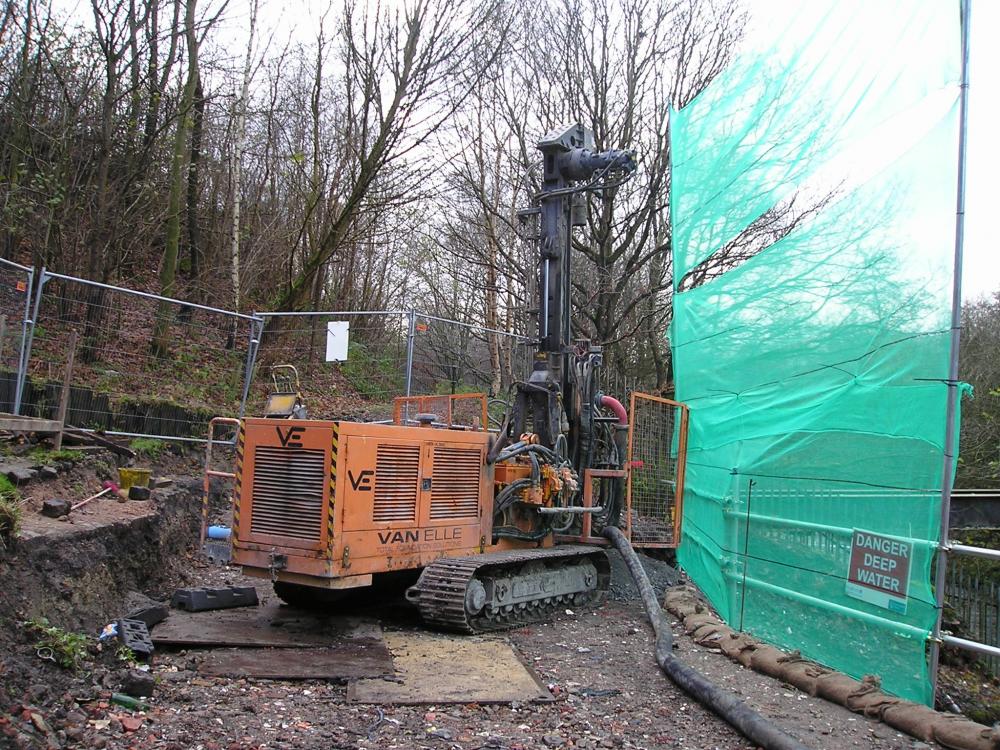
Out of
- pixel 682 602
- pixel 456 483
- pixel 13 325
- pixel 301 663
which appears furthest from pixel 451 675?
pixel 13 325

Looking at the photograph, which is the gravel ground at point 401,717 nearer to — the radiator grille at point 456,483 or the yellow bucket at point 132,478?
the radiator grille at point 456,483

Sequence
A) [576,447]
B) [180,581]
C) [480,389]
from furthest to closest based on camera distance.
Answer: [480,389], [576,447], [180,581]

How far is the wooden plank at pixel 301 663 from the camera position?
218 inches

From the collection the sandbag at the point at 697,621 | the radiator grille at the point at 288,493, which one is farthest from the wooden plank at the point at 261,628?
the sandbag at the point at 697,621

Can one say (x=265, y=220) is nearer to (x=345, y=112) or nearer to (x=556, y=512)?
(x=345, y=112)

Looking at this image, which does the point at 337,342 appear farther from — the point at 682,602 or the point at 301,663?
the point at 301,663

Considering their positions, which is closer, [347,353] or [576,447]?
→ [576,447]

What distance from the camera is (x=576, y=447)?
935 cm

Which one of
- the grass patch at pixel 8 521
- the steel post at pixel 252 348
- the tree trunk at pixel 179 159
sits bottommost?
the grass patch at pixel 8 521

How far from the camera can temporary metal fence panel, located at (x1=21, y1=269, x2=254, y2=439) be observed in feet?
30.1

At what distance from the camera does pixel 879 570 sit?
5734 millimetres

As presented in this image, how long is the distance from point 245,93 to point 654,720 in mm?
14899

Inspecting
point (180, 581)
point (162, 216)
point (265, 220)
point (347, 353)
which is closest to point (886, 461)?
point (180, 581)

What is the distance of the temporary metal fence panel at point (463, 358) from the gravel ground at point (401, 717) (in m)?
7.94
